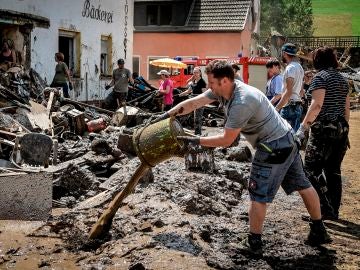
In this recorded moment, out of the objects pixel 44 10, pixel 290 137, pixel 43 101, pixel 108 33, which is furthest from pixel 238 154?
pixel 108 33

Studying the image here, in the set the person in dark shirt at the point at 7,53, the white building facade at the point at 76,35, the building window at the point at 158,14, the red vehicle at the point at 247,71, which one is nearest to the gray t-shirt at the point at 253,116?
the person in dark shirt at the point at 7,53

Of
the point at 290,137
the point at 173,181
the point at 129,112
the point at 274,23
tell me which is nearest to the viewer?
the point at 290,137

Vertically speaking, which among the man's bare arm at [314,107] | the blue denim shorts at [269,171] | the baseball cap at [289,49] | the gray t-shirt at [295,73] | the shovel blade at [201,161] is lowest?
the shovel blade at [201,161]

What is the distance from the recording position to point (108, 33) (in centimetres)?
1762

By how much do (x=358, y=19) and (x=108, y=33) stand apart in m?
49.5

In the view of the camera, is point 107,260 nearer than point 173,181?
Yes

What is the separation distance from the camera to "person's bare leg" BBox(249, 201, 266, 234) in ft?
14.0

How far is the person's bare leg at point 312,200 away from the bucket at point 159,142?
130 cm

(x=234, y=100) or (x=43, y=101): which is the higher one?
(x=234, y=100)

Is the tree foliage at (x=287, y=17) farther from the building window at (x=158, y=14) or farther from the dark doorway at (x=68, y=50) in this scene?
the dark doorway at (x=68, y=50)

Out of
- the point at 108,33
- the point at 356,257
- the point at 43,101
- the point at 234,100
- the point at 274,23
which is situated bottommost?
the point at 356,257

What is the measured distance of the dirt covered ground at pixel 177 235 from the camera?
163 inches

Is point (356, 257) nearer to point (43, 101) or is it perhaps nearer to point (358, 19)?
point (43, 101)

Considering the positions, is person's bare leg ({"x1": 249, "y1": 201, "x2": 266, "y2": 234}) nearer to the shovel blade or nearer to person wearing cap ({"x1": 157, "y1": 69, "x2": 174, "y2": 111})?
the shovel blade
